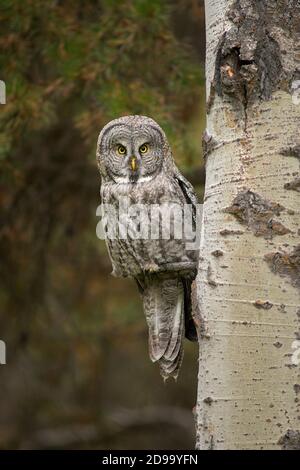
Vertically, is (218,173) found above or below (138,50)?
below

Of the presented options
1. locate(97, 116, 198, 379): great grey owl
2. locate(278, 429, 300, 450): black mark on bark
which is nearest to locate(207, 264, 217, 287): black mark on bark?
locate(278, 429, 300, 450): black mark on bark

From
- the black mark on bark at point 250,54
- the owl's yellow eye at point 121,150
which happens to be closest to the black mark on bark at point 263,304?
the black mark on bark at point 250,54

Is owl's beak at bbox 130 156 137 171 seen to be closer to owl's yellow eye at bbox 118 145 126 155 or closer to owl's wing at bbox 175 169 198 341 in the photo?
owl's yellow eye at bbox 118 145 126 155

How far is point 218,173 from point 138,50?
1.40 metres

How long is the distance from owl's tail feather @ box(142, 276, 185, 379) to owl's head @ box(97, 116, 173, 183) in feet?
1.58

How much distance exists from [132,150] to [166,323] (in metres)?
0.78

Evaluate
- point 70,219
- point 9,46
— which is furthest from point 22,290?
point 9,46

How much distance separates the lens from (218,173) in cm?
236

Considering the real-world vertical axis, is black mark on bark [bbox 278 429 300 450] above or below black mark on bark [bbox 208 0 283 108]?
below

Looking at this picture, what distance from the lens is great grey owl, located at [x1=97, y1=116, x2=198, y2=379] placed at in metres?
3.13

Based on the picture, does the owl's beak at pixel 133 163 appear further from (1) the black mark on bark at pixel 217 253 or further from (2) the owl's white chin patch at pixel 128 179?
(1) the black mark on bark at pixel 217 253
